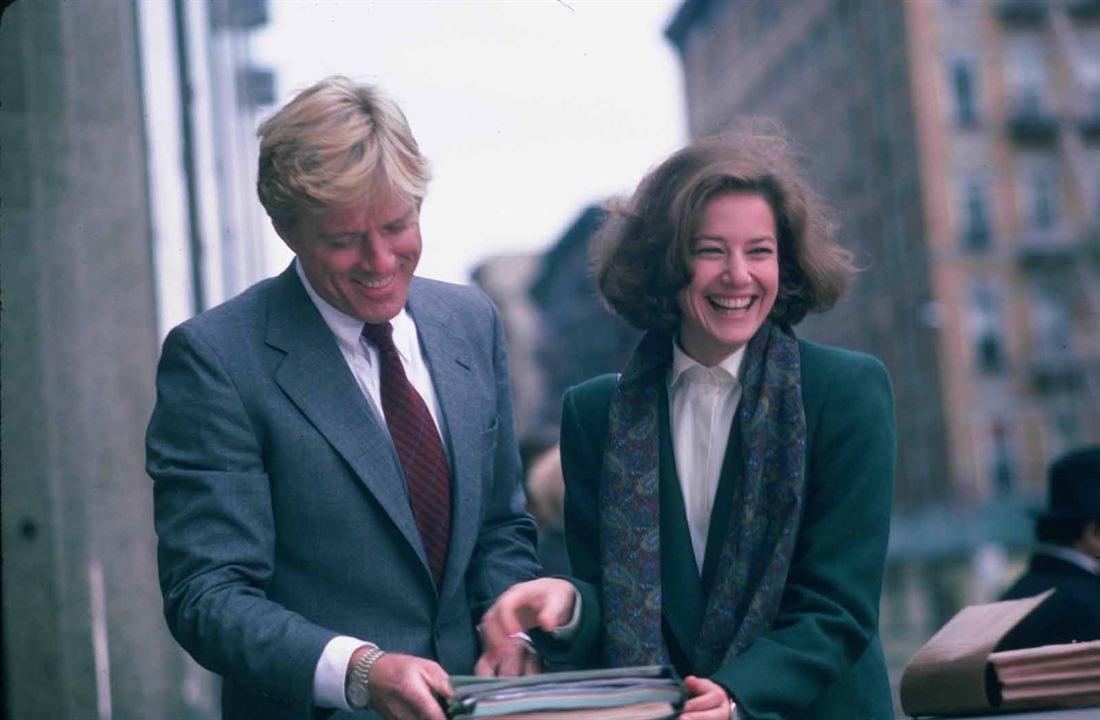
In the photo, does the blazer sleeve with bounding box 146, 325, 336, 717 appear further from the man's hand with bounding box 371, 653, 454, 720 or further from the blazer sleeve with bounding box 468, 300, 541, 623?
the blazer sleeve with bounding box 468, 300, 541, 623

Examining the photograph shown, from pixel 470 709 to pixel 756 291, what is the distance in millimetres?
798

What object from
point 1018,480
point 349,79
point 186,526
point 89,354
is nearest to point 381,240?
point 349,79

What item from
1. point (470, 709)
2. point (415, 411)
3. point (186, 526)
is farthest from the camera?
point (415, 411)

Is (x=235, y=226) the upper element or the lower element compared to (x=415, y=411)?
upper

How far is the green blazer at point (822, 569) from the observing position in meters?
2.69

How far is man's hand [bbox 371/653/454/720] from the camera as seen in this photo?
→ 248 cm

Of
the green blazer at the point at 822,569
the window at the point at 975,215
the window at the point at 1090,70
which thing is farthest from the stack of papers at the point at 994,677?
the window at the point at 1090,70

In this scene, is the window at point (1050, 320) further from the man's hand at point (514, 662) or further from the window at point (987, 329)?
the man's hand at point (514, 662)

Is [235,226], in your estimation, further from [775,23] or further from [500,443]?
[775,23]

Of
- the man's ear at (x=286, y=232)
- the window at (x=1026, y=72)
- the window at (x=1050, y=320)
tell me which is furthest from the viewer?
the window at (x=1026, y=72)

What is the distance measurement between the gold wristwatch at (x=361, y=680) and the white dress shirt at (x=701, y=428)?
517mm

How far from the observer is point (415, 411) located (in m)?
2.95

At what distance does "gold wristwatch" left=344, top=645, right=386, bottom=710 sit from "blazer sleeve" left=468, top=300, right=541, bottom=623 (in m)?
0.40

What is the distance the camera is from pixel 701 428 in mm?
2895
